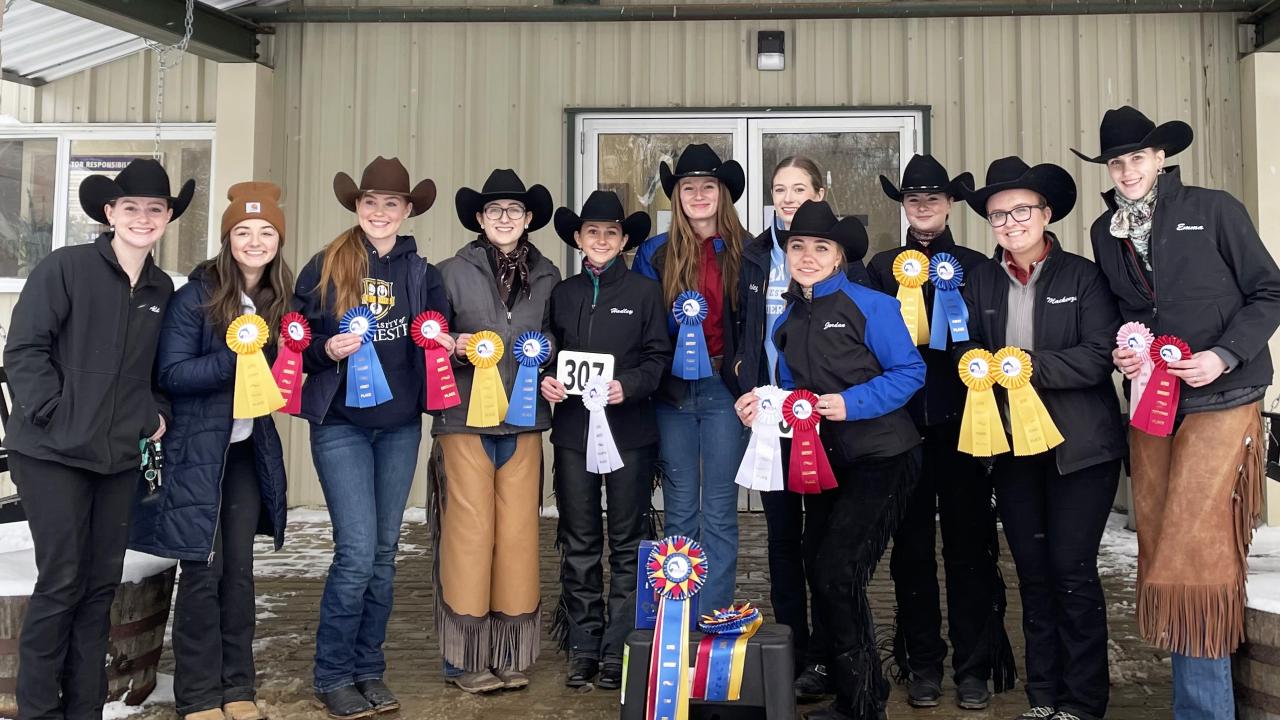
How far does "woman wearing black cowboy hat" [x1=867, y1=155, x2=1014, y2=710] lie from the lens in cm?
316

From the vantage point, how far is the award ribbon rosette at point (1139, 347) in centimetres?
270

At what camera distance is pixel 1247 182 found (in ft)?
18.6

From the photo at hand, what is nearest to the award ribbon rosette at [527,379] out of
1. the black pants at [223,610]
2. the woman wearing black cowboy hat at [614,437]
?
the woman wearing black cowboy hat at [614,437]

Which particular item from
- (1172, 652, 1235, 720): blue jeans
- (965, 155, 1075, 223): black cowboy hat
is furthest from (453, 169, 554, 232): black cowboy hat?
(1172, 652, 1235, 720): blue jeans

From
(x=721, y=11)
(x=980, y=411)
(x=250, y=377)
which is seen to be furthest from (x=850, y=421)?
(x=721, y=11)

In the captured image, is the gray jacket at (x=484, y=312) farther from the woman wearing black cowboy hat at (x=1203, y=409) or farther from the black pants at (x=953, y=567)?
the woman wearing black cowboy hat at (x=1203, y=409)

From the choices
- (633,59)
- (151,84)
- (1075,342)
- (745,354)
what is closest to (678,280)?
(745,354)

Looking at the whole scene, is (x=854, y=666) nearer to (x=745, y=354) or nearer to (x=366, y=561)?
(x=745, y=354)

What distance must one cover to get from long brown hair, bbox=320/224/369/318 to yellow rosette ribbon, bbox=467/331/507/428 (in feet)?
1.30

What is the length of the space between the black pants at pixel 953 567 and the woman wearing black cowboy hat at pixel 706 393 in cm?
58

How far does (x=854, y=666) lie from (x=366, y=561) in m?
1.51

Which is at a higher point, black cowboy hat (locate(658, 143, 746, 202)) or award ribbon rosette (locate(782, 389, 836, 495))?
black cowboy hat (locate(658, 143, 746, 202))

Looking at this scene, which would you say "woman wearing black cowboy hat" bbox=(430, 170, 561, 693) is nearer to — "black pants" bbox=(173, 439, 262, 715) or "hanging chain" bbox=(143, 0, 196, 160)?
"black pants" bbox=(173, 439, 262, 715)

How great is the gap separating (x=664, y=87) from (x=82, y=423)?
4094mm
